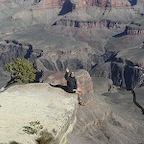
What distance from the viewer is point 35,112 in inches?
1423

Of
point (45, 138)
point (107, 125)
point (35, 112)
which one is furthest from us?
point (107, 125)

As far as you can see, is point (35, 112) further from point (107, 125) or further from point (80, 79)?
point (107, 125)

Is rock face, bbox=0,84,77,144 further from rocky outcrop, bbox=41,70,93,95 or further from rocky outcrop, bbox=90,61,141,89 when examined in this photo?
rocky outcrop, bbox=90,61,141,89

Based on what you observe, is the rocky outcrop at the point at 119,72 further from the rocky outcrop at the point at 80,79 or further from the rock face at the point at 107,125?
the rocky outcrop at the point at 80,79

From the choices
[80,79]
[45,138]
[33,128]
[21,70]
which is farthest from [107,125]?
[45,138]

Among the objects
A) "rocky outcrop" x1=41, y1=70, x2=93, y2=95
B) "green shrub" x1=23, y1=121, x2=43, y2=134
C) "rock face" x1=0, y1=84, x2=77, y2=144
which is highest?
"green shrub" x1=23, y1=121, x2=43, y2=134

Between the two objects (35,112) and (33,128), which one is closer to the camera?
(33,128)

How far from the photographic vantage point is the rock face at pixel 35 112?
105 feet

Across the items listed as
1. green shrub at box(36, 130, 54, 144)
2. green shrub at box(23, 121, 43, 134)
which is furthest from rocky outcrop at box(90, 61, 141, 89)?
green shrub at box(36, 130, 54, 144)

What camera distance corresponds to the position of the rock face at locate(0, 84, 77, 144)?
32.2m

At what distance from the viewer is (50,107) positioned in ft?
123

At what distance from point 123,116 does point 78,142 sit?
1075 inches

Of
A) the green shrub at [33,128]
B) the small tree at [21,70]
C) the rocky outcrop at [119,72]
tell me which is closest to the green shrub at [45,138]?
the green shrub at [33,128]

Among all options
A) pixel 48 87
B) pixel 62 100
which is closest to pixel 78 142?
pixel 48 87
